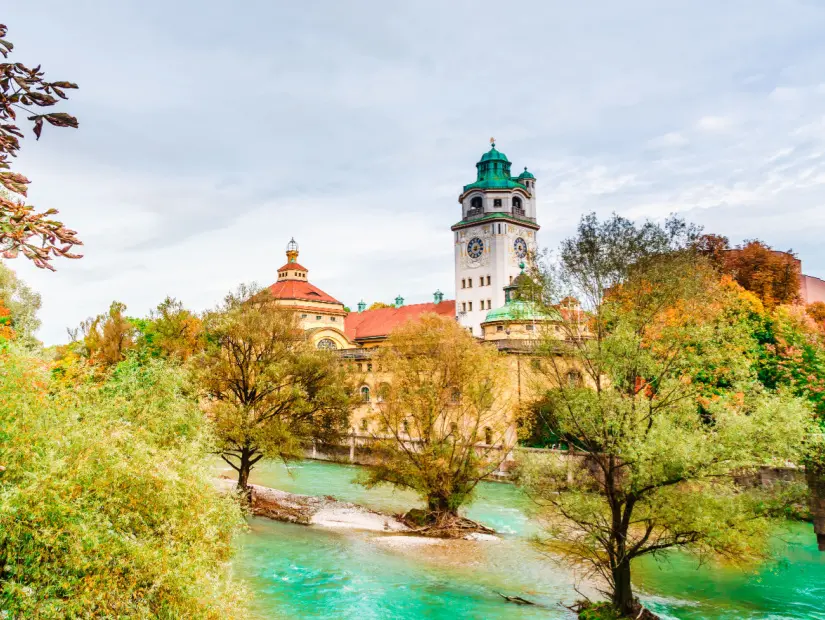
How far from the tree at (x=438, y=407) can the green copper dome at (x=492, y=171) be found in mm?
43363

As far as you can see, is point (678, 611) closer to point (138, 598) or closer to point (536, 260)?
point (536, 260)

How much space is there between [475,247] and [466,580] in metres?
52.0

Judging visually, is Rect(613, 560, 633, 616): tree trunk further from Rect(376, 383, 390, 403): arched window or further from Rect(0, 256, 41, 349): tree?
Rect(0, 256, 41, 349): tree

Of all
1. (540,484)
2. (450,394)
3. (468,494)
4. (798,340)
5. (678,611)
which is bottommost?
(678,611)

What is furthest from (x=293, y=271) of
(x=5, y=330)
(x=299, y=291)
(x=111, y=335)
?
(x=5, y=330)

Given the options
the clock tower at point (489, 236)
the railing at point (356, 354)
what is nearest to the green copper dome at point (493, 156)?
the clock tower at point (489, 236)

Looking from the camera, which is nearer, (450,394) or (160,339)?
(450,394)

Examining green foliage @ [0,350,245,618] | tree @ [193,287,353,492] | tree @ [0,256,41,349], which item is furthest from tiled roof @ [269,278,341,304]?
green foliage @ [0,350,245,618]


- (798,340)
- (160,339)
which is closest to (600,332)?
(798,340)

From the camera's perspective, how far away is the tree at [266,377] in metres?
27.4

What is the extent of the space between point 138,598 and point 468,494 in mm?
18163

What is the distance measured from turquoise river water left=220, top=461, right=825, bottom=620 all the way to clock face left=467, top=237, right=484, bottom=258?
148 feet

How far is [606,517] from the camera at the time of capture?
54.7 ft

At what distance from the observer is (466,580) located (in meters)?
18.9
